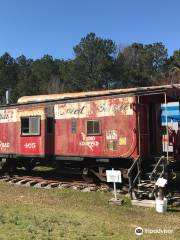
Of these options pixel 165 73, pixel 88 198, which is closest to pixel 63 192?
pixel 88 198

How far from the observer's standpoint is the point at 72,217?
32.7ft

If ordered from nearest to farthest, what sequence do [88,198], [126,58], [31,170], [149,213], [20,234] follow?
[20,234] < [149,213] < [88,198] < [31,170] < [126,58]

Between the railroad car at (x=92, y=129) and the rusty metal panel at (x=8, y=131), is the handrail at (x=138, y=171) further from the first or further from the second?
the rusty metal panel at (x=8, y=131)

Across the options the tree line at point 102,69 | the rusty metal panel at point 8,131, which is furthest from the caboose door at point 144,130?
the tree line at point 102,69

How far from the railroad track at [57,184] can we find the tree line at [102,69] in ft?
99.8

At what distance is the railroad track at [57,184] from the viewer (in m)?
14.3

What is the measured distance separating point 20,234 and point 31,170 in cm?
1135

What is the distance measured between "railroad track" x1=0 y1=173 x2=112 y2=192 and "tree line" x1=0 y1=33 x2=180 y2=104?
30.4 meters

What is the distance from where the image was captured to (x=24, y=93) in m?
55.4

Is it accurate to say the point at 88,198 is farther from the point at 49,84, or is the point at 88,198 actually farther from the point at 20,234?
the point at 49,84

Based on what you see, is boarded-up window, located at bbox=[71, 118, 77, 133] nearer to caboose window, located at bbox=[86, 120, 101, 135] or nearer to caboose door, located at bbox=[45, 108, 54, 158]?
caboose window, located at bbox=[86, 120, 101, 135]

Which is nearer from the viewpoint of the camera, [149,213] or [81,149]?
[149,213]

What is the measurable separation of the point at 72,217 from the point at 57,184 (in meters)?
5.37

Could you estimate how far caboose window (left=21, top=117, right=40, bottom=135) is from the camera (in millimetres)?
16422
